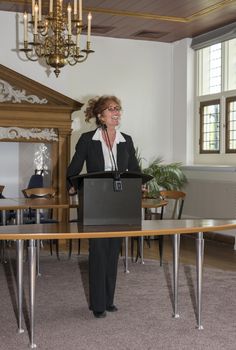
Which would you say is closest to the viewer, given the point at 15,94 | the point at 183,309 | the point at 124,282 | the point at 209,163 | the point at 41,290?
the point at 183,309

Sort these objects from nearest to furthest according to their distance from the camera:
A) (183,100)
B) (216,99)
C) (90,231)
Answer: (90,231)
(216,99)
(183,100)

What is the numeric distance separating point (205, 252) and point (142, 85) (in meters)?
3.22

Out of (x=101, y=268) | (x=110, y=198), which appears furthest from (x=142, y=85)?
(x=110, y=198)

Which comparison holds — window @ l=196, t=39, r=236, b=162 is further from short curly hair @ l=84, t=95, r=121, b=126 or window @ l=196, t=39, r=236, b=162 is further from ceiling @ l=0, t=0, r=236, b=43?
short curly hair @ l=84, t=95, r=121, b=126

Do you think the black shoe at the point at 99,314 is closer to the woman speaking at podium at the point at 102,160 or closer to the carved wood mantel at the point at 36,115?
the woman speaking at podium at the point at 102,160

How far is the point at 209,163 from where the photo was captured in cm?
890

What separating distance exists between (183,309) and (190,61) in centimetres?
557

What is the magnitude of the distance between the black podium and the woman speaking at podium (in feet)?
1.58

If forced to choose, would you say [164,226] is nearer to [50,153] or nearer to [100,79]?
[50,153]

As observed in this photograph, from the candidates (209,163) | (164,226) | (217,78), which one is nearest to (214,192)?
(209,163)

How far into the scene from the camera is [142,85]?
930 centimetres

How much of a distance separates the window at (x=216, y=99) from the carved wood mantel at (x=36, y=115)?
2.26 metres

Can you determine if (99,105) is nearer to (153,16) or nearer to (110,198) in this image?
(110,198)

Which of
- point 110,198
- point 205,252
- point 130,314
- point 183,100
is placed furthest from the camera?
point 183,100
